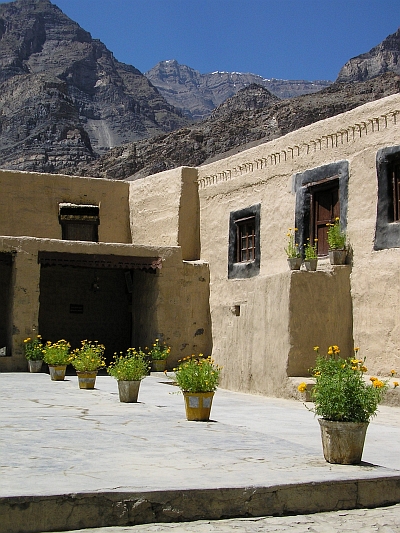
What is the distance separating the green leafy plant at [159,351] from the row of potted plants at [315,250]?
390 cm

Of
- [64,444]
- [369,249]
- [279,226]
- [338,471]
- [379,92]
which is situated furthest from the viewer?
[379,92]

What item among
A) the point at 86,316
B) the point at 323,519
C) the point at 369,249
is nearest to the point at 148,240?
the point at 86,316

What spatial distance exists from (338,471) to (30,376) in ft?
33.4

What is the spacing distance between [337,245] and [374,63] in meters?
83.6

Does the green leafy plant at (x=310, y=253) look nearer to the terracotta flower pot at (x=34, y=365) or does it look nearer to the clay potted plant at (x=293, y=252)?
the clay potted plant at (x=293, y=252)

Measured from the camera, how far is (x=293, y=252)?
14.6 m

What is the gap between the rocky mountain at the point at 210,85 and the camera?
576 ft

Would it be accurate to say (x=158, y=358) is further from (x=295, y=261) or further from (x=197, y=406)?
(x=197, y=406)

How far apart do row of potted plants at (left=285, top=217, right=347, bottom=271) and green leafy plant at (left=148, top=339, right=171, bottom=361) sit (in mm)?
3897

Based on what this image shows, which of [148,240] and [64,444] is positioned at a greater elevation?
[148,240]

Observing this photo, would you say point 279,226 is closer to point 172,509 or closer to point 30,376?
point 30,376

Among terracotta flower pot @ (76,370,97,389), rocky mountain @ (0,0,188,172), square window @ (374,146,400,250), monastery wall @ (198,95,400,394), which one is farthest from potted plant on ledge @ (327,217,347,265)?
rocky mountain @ (0,0,188,172)

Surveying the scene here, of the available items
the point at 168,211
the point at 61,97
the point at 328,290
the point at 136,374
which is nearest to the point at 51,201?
the point at 168,211

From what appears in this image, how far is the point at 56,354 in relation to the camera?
13664 millimetres
